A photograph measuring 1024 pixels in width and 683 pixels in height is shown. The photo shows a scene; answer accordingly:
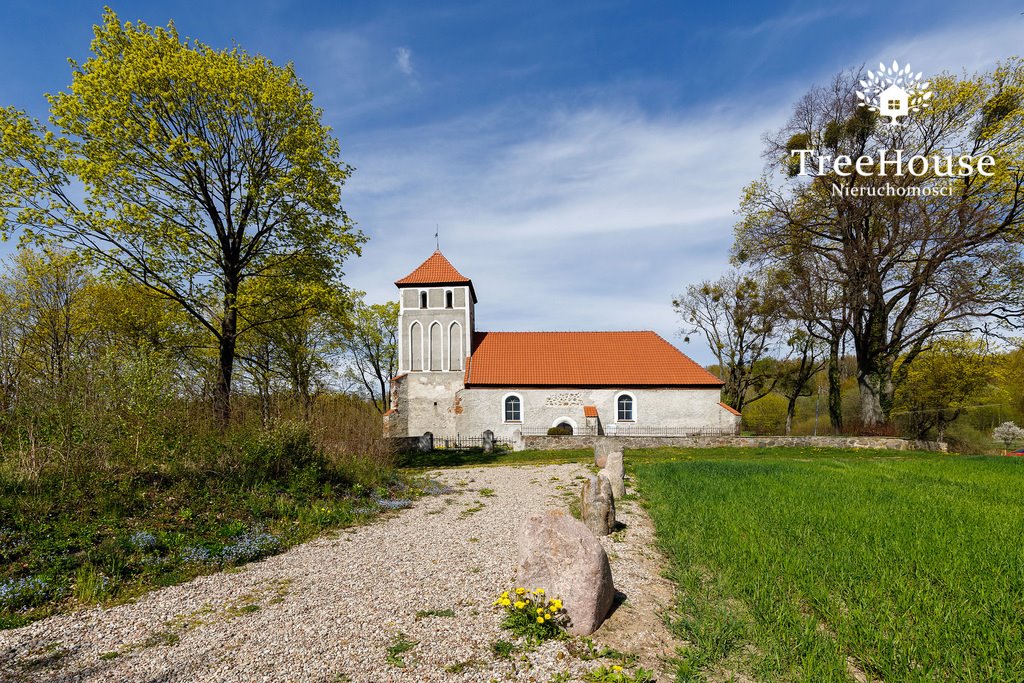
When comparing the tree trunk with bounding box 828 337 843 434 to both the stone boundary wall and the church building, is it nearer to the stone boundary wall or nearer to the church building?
the stone boundary wall

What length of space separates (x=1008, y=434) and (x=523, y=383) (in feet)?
79.5

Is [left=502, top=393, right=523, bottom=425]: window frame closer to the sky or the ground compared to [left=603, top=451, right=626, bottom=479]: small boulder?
closer to the sky

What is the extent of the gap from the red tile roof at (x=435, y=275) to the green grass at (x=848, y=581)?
68.6 feet

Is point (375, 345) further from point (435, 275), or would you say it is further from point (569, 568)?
point (569, 568)

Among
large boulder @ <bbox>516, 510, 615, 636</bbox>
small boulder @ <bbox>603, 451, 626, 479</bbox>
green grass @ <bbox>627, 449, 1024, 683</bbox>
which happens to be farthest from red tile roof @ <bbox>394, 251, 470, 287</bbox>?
large boulder @ <bbox>516, 510, 615, 636</bbox>

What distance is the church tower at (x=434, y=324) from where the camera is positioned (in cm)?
2817

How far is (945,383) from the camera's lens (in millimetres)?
27422

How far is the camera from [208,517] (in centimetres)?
779

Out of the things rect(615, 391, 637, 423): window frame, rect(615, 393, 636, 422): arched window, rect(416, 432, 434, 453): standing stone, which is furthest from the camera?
rect(615, 393, 636, 422): arched window

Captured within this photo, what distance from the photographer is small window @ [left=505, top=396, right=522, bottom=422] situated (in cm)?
2703

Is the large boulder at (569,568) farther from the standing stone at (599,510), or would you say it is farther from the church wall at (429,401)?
the church wall at (429,401)

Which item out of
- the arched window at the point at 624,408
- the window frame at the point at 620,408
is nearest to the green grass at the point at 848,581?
the window frame at the point at 620,408

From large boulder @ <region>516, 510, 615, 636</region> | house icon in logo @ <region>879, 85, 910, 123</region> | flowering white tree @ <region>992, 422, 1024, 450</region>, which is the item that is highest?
house icon in logo @ <region>879, 85, 910, 123</region>

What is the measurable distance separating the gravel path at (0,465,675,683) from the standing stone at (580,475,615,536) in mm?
282
